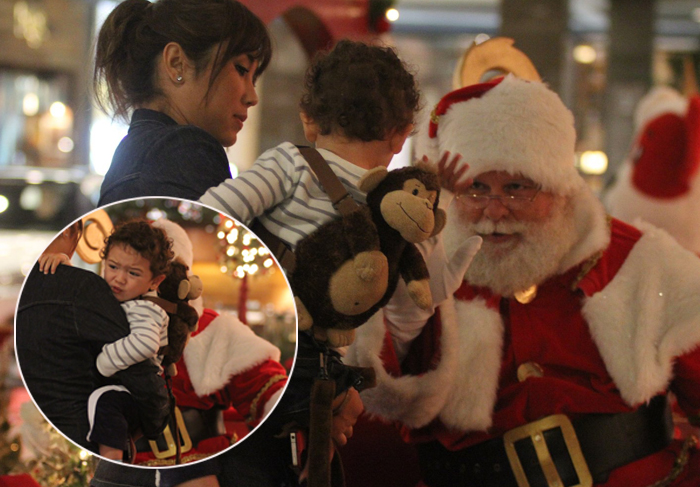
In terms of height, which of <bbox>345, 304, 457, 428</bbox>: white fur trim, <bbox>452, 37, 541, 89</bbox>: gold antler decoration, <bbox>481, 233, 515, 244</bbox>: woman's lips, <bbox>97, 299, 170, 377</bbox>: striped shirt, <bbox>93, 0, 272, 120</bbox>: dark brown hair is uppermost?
<bbox>452, 37, 541, 89</bbox>: gold antler decoration

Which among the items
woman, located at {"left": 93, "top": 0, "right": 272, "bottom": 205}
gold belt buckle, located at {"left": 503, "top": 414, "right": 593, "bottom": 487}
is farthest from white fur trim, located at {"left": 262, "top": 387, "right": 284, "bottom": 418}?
gold belt buckle, located at {"left": 503, "top": 414, "right": 593, "bottom": 487}

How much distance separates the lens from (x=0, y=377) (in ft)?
5.92

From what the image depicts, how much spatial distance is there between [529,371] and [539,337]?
0.09 metres

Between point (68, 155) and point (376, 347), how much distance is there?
6.93 metres

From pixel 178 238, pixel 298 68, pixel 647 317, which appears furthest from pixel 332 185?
pixel 298 68

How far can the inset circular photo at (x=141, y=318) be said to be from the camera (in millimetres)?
985

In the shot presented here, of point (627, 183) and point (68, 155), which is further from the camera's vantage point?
point (68, 155)

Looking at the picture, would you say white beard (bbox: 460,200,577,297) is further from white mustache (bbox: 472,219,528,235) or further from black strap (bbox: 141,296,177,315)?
black strap (bbox: 141,296,177,315)

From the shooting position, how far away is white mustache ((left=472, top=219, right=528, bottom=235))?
1761 mm

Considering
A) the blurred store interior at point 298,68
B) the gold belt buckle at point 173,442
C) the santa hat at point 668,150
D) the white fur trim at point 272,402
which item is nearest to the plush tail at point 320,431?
the white fur trim at point 272,402

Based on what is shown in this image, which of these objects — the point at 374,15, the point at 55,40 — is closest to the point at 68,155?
the point at 55,40

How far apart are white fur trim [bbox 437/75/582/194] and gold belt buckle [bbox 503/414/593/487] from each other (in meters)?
0.54

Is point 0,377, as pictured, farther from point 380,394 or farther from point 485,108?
point 485,108

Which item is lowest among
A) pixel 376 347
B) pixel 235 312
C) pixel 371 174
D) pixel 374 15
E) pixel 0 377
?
pixel 0 377
